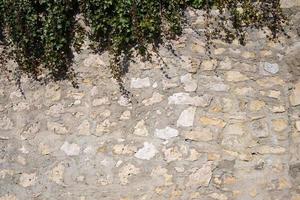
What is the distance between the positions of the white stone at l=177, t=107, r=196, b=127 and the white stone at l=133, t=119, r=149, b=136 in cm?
28

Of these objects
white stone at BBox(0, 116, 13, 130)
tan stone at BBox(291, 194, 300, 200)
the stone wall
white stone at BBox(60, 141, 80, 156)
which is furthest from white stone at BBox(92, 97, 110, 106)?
tan stone at BBox(291, 194, 300, 200)

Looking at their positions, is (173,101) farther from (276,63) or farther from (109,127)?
(276,63)

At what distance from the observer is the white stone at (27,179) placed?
4.41 meters

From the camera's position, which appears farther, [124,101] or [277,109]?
[124,101]

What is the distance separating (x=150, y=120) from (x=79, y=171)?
28.7 inches

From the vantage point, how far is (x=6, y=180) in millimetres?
4469

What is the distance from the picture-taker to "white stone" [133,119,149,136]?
4.25 m

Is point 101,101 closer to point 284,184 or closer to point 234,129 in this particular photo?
point 234,129

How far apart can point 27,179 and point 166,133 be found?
1.27 m

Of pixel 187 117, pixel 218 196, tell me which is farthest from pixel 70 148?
pixel 218 196

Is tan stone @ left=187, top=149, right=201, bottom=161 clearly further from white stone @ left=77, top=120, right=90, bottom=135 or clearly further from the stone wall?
white stone @ left=77, top=120, right=90, bottom=135

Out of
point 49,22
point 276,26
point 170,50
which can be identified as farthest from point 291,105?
point 49,22

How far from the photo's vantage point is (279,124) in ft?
13.4

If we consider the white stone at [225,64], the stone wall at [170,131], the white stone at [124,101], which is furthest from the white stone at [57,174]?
the white stone at [225,64]
